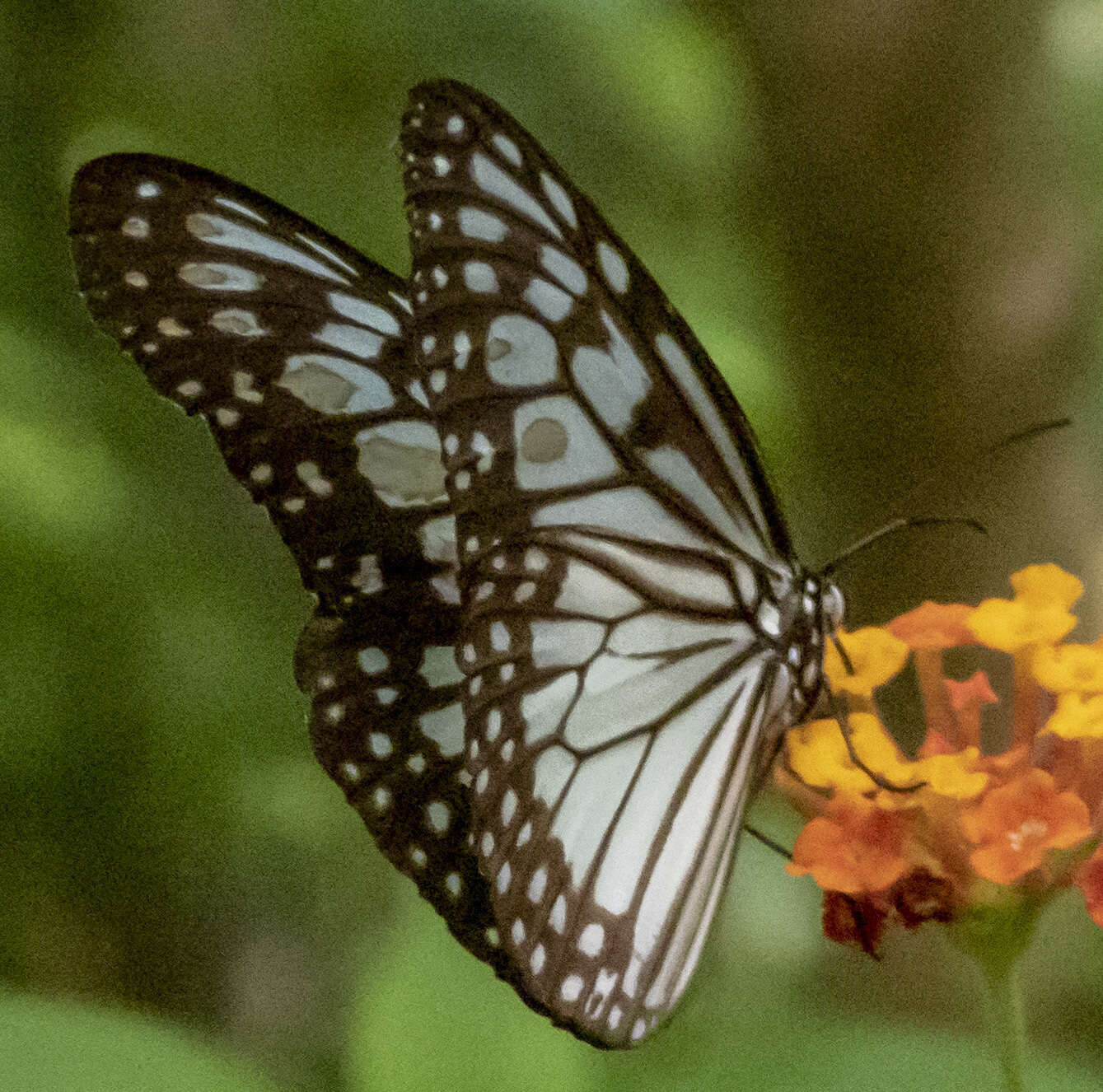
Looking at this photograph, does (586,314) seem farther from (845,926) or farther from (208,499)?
(208,499)

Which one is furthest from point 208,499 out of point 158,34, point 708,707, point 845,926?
Result: point 845,926

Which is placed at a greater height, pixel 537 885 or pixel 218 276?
pixel 218 276

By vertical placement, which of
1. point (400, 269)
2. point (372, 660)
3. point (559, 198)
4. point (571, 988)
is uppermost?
point (400, 269)

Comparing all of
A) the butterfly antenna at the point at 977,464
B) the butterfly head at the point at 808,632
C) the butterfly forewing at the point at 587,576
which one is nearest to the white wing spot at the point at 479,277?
the butterfly forewing at the point at 587,576

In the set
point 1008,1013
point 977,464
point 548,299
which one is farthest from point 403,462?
point 977,464

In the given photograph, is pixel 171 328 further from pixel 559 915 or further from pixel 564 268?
pixel 559 915
